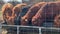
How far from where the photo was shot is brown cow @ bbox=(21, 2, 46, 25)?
3.55m

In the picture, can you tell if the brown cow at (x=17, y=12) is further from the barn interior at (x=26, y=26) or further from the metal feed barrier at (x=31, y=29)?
the metal feed barrier at (x=31, y=29)

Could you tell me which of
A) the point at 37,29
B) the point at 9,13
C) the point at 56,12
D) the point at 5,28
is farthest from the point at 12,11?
the point at 56,12

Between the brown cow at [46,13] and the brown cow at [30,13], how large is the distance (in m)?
0.07

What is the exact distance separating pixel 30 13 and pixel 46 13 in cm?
31

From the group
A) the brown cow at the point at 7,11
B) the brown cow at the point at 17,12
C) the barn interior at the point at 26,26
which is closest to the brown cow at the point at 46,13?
the barn interior at the point at 26,26

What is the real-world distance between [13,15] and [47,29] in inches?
28.4

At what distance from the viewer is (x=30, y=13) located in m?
3.62

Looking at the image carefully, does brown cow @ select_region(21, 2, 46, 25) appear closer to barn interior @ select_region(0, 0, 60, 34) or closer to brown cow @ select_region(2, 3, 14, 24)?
barn interior @ select_region(0, 0, 60, 34)

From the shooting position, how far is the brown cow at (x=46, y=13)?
11.4ft

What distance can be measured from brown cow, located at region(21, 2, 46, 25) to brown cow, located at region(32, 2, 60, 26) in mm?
66

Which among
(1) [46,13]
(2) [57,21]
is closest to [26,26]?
(1) [46,13]

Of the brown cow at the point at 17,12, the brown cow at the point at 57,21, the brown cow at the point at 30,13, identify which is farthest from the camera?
the brown cow at the point at 17,12

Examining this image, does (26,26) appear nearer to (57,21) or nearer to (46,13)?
(46,13)

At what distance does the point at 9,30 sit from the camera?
375cm
